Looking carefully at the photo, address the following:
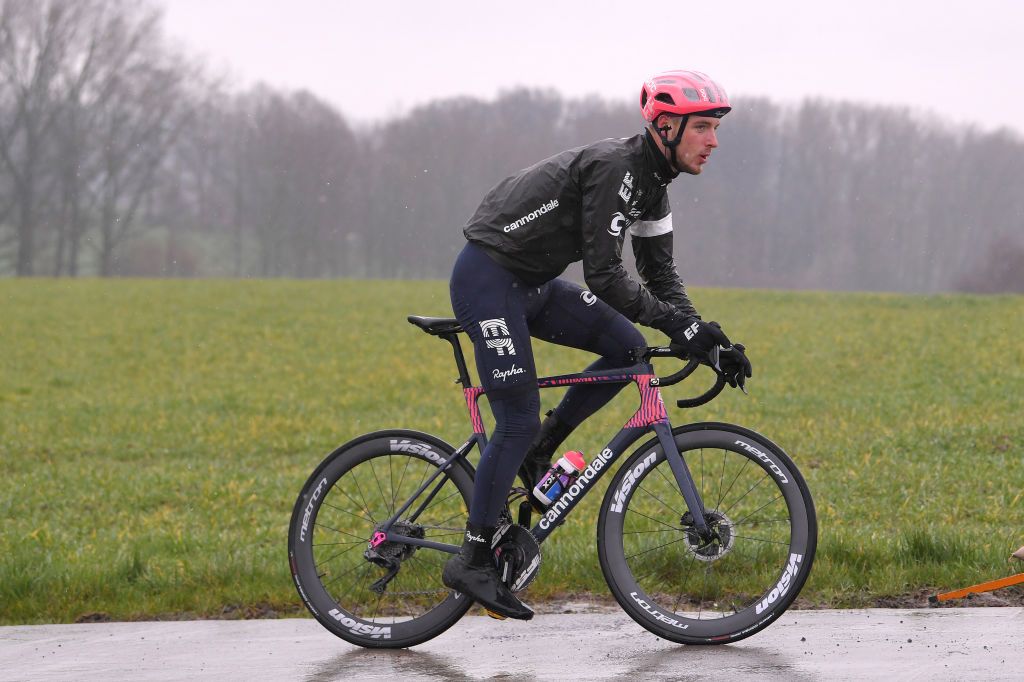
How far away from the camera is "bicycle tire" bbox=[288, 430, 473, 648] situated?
550 cm

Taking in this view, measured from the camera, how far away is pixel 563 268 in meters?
5.32

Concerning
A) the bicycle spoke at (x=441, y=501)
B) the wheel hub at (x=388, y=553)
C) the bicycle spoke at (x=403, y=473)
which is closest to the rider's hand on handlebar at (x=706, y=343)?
the bicycle spoke at (x=441, y=501)

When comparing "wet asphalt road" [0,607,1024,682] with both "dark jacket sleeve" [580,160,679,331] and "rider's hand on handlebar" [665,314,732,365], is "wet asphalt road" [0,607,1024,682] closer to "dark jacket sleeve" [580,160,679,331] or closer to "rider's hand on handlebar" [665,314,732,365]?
"rider's hand on handlebar" [665,314,732,365]

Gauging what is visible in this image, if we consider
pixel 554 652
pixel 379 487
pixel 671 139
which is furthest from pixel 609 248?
pixel 379 487

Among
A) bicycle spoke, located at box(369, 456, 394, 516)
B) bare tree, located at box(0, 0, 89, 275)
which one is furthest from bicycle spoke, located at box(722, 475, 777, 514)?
bare tree, located at box(0, 0, 89, 275)

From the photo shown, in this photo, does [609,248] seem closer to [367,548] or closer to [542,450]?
[542,450]

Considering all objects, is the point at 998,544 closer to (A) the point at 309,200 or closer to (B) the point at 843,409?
(B) the point at 843,409

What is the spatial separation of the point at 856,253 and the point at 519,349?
55966mm

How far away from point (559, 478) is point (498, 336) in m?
0.67

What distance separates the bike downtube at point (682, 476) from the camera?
5211 mm

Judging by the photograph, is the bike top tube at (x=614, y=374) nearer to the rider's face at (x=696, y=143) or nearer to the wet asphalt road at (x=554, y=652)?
the rider's face at (x=696, y=143)

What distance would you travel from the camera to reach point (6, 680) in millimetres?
4891

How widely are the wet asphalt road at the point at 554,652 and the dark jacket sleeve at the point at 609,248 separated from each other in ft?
4.38

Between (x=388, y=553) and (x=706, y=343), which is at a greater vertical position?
(x=706, y=343)
